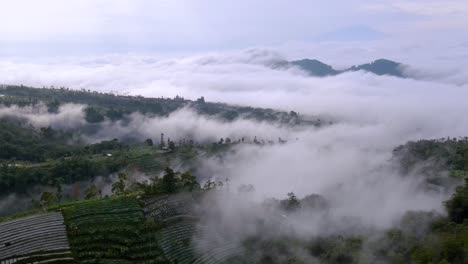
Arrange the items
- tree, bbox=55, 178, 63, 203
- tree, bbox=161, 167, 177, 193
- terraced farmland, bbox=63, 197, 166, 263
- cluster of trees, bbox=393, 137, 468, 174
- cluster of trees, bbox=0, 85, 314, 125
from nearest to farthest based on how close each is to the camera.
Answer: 1. terraced farmland, bbox=63, 197, 166, 263
2. tree, bbox=161, 167, 177, 193
3. tree, bbox=55, 178, 63, 203
4. cluster of trees, bbox=393, 137, 468, 174
5. cluster of trees, bbox=0, 85, 314, 125

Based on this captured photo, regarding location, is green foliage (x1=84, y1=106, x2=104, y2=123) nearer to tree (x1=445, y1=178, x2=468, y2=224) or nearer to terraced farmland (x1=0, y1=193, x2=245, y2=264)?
terraced farmland (x1=0, y1=193, x2=245, y2=264)

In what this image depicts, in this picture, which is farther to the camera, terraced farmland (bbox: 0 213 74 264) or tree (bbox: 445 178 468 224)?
tree (bbox: 445 178 468 224)

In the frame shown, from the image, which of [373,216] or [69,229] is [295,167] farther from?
[69,229]

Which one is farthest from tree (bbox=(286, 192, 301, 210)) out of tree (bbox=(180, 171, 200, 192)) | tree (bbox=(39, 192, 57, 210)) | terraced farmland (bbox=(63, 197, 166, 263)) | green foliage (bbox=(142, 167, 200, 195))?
tree (bbox=(39, 192, 57, 210))

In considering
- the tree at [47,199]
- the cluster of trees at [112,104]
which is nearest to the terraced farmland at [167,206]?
the tree at [47,199]

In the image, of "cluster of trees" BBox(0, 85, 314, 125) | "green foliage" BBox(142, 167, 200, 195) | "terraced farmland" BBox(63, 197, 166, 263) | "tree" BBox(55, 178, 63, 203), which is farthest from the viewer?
"cluster of trees" BBox(0, 85, 314, 125)

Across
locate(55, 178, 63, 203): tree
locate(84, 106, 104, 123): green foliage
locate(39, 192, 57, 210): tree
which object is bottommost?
locate(55, 178, 63, 203): tree

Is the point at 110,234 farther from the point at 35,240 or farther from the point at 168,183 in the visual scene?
the point at 168,183

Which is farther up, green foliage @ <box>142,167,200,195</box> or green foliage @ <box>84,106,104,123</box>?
green foliage @ <box>84,106,104,123</box>

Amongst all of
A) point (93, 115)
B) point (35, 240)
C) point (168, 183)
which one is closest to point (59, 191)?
point (168, 183)
